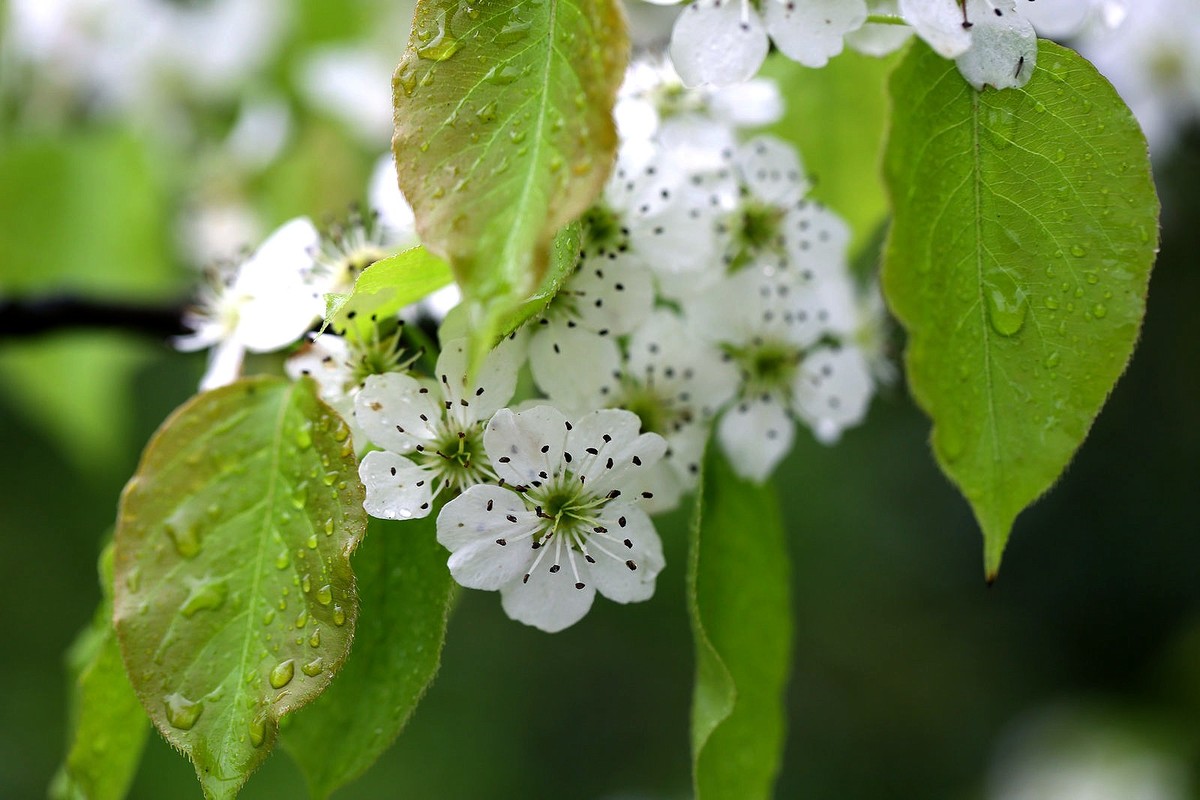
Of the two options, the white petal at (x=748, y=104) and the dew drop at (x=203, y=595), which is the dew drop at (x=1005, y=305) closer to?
the white petal at (x=748, y=104)

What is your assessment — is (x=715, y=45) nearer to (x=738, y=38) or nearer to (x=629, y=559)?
(x=738, y=38)

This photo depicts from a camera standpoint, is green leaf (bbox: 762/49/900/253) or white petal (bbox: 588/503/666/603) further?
green leaf (bbox: 762/49/900/253)

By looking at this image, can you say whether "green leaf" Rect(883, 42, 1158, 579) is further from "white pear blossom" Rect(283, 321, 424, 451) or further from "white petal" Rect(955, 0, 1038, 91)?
"white pear blossom" Rect(283, 321, 424, 451)

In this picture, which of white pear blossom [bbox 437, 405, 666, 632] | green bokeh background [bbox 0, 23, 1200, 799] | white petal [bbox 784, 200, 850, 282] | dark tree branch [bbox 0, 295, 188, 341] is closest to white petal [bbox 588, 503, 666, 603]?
white pear blossom [bbox 437, 405, 666, 632]

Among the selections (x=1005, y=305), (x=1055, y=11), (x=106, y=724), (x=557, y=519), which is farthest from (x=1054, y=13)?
(x=106, y=724)

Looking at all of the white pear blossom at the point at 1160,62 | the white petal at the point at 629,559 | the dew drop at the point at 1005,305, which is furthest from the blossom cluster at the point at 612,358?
the white pear blossom at the point at 1160,62

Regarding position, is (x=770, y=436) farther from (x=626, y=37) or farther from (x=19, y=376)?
(x=19, y=376)
